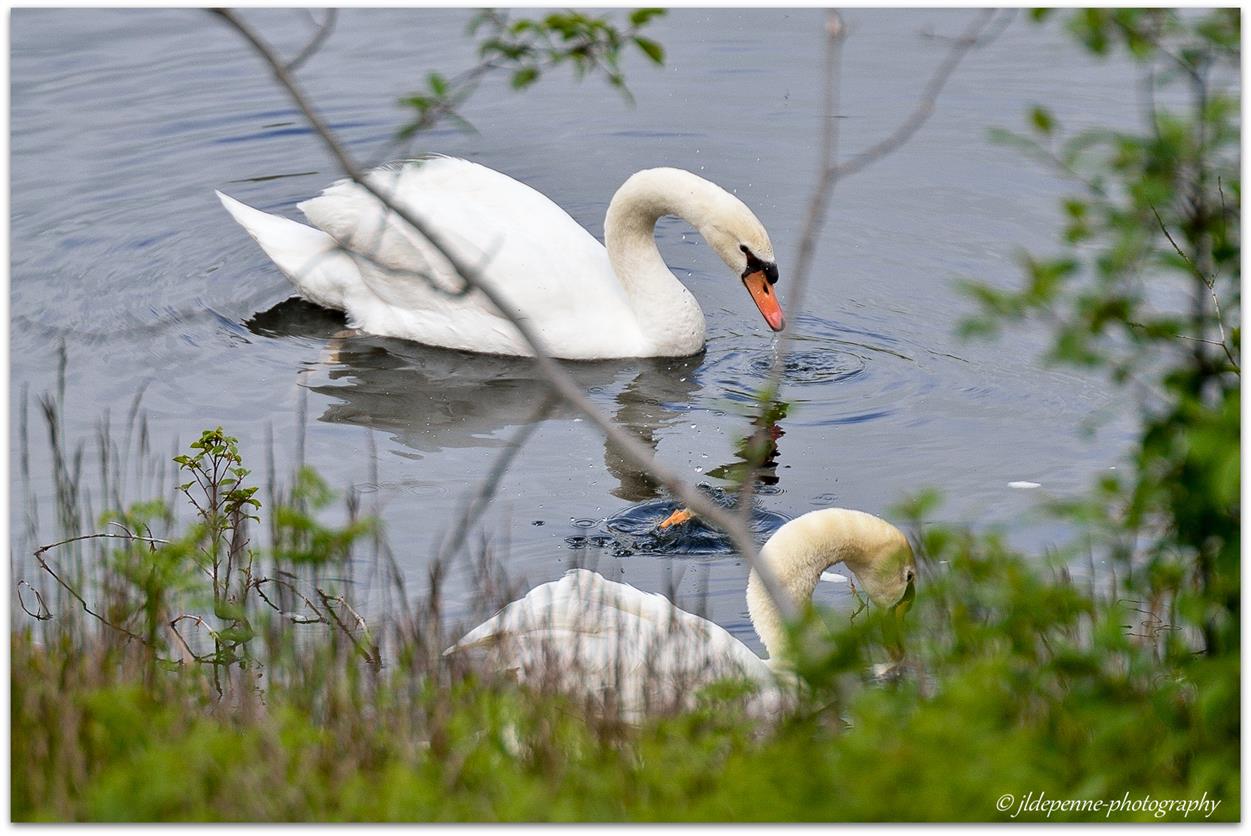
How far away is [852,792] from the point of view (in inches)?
102

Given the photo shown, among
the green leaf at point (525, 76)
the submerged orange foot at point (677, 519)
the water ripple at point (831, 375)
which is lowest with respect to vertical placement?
the submerged orange foot at point (677, 519)

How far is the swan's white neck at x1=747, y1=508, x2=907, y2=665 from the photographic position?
5.00 metres

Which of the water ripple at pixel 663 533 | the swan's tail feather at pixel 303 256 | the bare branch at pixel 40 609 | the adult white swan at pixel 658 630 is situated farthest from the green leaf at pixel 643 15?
the swan's tail feather at pixel 303 256

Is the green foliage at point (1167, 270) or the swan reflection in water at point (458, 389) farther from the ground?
the green foliage at point (1167, 270)

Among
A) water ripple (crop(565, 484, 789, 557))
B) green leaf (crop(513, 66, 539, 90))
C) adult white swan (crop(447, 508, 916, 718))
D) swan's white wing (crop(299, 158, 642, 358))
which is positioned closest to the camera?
green leaf (crop(513, 66, 539, 90))

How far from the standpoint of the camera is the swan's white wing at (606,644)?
3.88 m

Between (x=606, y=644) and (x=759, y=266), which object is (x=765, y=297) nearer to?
(x=759, y=266)

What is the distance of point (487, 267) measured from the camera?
7.96 metres

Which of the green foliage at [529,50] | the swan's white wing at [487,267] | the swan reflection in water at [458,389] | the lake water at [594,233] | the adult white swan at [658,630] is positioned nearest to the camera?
the green foliage at [529,50]

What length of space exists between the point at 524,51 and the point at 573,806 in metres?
1.53

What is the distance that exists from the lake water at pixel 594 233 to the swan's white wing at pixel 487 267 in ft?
0.57

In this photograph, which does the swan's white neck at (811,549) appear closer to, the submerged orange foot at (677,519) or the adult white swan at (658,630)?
the adult white swan at (658,630)

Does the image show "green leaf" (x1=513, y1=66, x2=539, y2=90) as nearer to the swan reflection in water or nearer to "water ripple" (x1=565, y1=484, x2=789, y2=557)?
"water ripple" (x1=565, y1=484, x2=789, y2=557)

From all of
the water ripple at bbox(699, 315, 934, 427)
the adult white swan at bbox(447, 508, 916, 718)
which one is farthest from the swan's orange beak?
the adult white swan at bbox(447, 508, 916, 718)
